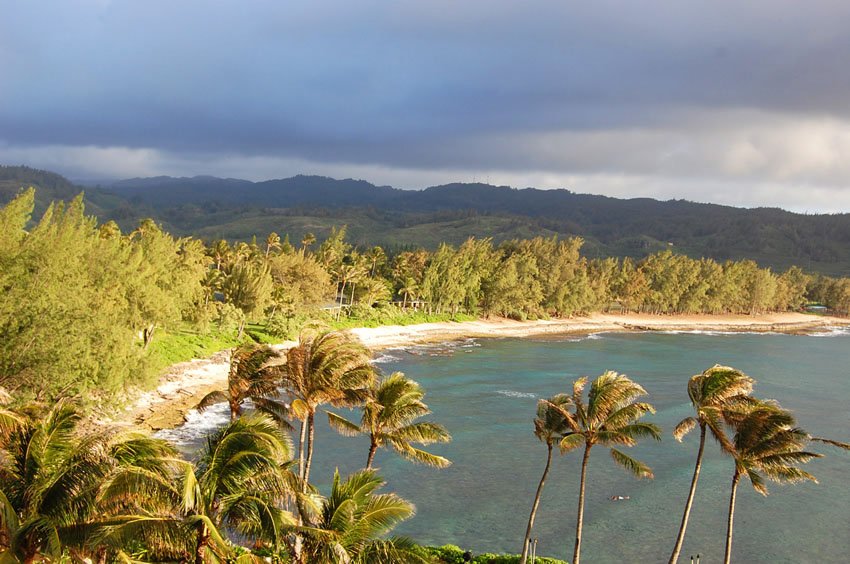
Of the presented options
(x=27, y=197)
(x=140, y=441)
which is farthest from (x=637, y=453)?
(x=27, y=197)

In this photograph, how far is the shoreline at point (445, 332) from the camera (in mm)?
47594

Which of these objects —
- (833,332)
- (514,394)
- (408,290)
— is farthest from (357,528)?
(833,332)

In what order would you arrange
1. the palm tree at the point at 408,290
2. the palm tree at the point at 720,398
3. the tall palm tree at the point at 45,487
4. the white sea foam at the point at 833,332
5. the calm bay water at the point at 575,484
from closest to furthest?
1. the tall palm tree at the point at 45,487
2. the palm tree at the point at 720,398
3. the calm bay water at the point at 575,484
4. the palm tree at the point at 408,290
5. the white sea foam at the point at 833,332

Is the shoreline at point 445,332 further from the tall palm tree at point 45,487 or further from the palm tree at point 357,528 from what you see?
the palm tree at point 357,528

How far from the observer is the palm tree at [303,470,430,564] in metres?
14.6

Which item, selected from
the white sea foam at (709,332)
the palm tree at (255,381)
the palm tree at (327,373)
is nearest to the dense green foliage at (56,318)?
the palm tree at (255,381)

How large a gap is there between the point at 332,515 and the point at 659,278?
165m

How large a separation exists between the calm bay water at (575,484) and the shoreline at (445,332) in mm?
3838

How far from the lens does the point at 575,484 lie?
1574 inches

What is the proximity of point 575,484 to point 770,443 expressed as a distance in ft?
70.7

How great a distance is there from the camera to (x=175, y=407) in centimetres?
4878

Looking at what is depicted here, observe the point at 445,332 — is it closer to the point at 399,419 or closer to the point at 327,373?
the point at 399,419

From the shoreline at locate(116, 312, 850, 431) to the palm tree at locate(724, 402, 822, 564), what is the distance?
116ft

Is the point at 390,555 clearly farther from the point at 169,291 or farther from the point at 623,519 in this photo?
the point at 169,291
